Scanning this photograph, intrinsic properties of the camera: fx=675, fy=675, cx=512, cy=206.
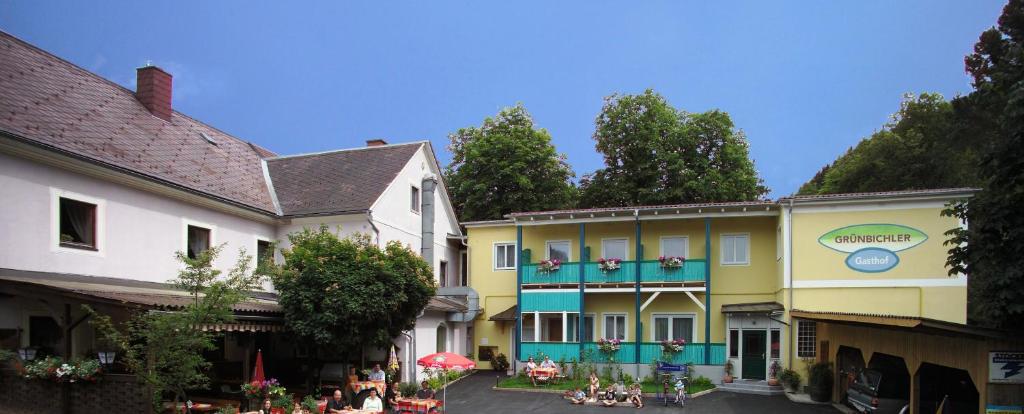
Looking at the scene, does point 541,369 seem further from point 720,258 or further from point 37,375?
point 37,375

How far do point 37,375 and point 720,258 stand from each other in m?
21.3

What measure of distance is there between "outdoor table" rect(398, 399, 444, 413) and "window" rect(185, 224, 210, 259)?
24.3 ft

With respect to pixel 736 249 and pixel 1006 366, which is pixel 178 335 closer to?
pixel 1006 366

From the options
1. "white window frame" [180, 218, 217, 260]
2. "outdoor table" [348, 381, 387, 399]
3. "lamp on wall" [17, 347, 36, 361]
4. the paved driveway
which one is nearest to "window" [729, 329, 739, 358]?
the paved driveway

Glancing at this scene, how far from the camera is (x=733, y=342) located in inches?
962

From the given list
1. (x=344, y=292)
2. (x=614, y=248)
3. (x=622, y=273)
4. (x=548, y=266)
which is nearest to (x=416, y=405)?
(x=344, y=292)

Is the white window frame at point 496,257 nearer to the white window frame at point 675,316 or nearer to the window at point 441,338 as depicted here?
the window at point 441,338

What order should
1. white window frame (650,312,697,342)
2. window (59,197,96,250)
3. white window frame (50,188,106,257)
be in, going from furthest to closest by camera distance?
white window frame (650,312,697,342)
window (59,197,96,250)
white window frame (50,188,106,257)

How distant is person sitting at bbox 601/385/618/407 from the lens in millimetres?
19688

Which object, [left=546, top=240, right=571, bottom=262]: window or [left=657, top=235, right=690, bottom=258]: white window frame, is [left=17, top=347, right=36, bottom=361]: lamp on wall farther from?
[left=657, top=235, right=690, bottom=258]: white window frame

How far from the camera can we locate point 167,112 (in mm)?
21703

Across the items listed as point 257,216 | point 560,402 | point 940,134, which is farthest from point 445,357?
point 940,134

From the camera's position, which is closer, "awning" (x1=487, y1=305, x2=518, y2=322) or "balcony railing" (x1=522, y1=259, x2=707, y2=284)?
"balcony railing" (x1=522, y1=259, x2=707, y2=284)

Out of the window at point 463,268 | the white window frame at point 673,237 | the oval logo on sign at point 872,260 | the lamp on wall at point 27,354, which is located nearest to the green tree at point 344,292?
the lamp on wall at point 27,354
